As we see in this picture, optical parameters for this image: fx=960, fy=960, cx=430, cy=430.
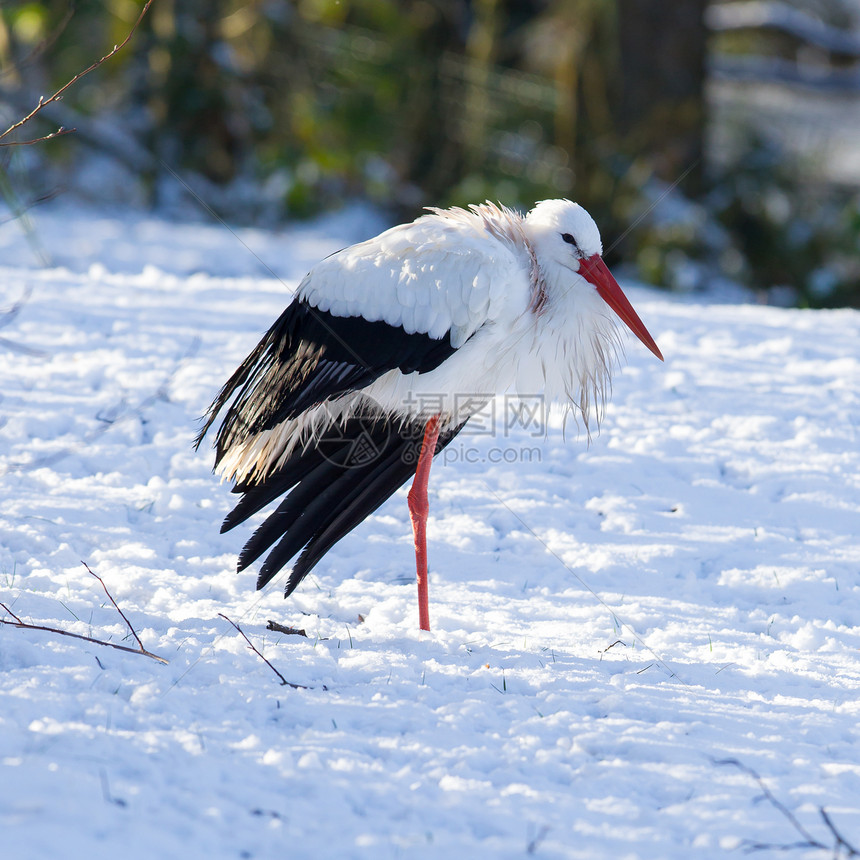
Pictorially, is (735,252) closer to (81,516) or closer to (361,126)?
(361,126)

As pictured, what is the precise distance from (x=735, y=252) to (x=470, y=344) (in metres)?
7.64

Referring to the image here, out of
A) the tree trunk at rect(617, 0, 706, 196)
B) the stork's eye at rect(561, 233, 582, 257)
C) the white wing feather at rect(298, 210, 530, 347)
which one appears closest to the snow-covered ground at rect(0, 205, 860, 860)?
the white wing feather at rect(298, 210, 530, 347)

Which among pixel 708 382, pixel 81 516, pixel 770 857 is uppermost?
pixel 708 382

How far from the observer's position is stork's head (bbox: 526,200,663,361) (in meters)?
3.51

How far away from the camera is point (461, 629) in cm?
360

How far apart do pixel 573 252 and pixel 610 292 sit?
214 mm

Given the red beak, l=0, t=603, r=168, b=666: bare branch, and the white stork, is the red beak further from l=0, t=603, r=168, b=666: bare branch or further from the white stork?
l=0, t=603, r=168, b=666: bare branch

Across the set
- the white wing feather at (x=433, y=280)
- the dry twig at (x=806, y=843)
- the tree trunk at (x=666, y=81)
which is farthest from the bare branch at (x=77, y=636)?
the tree trunk at (x=666, y=81)

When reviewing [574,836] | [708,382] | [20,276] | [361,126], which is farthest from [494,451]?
[361,126]

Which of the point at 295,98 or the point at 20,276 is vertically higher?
the point at 295,98

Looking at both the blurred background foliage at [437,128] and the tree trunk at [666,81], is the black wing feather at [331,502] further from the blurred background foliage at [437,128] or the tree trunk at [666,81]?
the tree trunk at [666,81]

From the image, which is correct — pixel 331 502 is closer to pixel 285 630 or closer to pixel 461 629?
pixel 285 630

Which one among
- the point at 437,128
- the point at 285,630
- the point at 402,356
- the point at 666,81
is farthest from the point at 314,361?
the point at 437,128

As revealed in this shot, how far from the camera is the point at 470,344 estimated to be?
3404 mm
